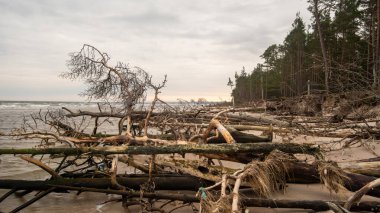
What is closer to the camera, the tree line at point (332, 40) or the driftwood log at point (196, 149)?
the driftwood log at point (196, 149)

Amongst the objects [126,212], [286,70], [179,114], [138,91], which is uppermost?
[286,70]

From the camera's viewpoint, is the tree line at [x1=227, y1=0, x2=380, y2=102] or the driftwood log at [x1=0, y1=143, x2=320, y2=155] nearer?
the driftwood log at [x1=0, y1=143, x2=320, y2=155]

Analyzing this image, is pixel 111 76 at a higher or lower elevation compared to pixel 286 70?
lower

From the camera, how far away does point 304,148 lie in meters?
3.64

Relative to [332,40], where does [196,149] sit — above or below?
below

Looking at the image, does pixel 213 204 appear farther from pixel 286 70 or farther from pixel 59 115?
pixel 286 70

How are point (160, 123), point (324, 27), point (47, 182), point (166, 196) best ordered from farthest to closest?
point (324, 27)
point (160, 123)
point (47, 182)
point (166, 196)

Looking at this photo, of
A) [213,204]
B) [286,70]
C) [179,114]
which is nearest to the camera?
[213,204]

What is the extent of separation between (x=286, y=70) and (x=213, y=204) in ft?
148

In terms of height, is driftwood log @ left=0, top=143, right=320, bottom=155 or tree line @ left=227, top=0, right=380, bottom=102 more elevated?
tree line @ left=227, top=0, right=380, bottom=102

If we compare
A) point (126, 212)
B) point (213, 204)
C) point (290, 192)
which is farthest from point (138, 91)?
point (213, 204)

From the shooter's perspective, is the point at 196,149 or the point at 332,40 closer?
the point at 196,149

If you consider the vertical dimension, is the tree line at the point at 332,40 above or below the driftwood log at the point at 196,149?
above

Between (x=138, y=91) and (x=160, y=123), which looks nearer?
(x=138, y=91)
